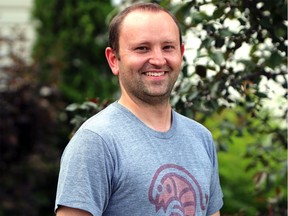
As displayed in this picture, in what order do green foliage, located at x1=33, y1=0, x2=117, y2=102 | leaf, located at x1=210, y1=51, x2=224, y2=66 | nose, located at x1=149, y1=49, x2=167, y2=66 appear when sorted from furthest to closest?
1. green foliage, located at x1=33, y1=0, x2=117, y2=102
2. leaf, located at x1=210, y1=51, x2=224, y2=66
3. nose, located at x1=149, y1=49, x2=167, y2=66

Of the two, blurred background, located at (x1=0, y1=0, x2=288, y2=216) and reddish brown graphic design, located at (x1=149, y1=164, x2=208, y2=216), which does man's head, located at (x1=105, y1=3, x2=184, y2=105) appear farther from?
blurred background, located at (x1=0, y1=0, x2=288, y2=216)

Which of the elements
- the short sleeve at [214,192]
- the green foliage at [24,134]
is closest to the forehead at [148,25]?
the short sleeve at [214,192]

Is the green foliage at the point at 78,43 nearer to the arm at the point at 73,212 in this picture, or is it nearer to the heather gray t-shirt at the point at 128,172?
the heather gray t-shirt at the point at 128,172

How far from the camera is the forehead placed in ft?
8.21

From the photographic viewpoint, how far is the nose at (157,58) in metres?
2.50

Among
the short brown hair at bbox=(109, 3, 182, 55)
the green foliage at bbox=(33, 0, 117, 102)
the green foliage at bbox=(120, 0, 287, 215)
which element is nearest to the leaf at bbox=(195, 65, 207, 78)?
the green foliage at bbox=(120, 0, 287, 215)

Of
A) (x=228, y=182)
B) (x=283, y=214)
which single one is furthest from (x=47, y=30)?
(x=283, y=214)

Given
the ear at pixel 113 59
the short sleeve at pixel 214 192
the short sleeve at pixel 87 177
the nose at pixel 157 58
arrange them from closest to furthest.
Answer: the short sleeve at pixel 87 177 → the nose at pixel 157 58 → the ear at pixel 113 59 → the short sleeve at pixel 214 192

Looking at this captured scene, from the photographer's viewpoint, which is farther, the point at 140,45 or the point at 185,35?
the point at 185,35

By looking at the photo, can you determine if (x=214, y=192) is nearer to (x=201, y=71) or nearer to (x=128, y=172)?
(x=128, y=172)

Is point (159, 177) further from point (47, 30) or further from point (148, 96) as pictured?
point (47, 30)

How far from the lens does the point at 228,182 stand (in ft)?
20.6

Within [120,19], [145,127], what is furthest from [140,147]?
[120,19]

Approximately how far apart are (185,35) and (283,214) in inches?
48.3
